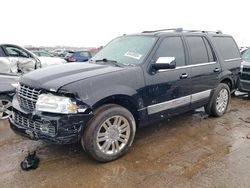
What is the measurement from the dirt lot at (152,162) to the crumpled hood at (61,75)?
1.15 m

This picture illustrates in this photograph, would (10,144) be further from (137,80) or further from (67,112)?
(137,80)

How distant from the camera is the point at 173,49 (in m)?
4.30

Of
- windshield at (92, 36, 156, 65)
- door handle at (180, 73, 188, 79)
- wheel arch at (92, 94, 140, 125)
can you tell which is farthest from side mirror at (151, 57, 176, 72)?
wheel arch at (92, 94, 140, 125)

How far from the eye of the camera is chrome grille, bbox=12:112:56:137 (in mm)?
3023

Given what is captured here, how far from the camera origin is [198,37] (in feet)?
16.1

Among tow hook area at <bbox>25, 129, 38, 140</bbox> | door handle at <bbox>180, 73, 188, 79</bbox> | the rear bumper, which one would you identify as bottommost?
the rear bumper

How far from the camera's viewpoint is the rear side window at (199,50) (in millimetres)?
4613

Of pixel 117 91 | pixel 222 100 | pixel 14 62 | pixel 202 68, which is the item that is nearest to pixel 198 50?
pixel 202 68

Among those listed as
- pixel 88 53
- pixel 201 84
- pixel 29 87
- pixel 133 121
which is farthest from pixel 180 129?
pixel 88 53

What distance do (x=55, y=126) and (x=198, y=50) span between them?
3.22 metres

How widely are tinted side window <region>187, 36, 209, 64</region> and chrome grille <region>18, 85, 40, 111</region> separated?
114 inches

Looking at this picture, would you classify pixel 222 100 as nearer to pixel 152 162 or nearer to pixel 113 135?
pixel 152 162

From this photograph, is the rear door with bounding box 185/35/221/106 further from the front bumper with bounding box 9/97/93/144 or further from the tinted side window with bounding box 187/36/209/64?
→ the front bumper with bounding box 9/97/93/144

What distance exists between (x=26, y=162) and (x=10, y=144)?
98cm
